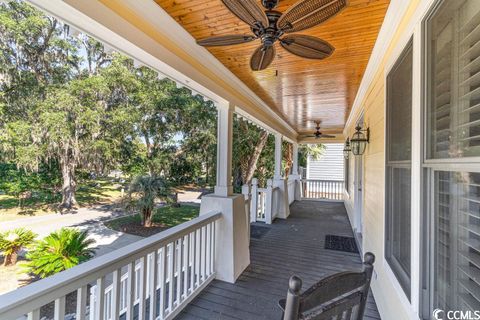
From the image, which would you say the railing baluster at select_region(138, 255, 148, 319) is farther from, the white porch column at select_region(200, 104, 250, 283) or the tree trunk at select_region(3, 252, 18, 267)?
the tree trunk at select_region(3, 252, 18, 267)

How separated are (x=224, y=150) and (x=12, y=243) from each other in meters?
5.44

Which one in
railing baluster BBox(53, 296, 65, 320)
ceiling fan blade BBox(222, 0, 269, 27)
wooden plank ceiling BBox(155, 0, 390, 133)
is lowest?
railing baluster BBox(53, 296, 65, 320)

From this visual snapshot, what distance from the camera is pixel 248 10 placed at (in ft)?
4.56

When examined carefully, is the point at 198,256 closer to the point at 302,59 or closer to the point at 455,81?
the point at 302,59

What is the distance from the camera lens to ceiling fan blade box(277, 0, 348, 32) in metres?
1.26

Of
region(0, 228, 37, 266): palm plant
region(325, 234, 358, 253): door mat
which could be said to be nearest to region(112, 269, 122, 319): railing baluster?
region(325, 234, 358, 253): door mat

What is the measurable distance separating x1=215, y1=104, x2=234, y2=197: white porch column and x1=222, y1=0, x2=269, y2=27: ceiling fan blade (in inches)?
72.3

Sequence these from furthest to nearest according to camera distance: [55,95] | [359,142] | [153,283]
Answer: [55,95], [359,142], [153,283]

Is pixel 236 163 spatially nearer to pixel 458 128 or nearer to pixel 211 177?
pixel 211 177

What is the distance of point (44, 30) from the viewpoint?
813cm

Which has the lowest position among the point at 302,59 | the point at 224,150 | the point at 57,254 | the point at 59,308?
the point at 57,254

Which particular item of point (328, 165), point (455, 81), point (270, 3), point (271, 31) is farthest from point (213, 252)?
point (328, 165)

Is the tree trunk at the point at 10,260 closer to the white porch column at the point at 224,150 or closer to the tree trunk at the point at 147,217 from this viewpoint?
the tree trunk at the point at 147,217

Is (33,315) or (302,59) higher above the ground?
(302,59)
